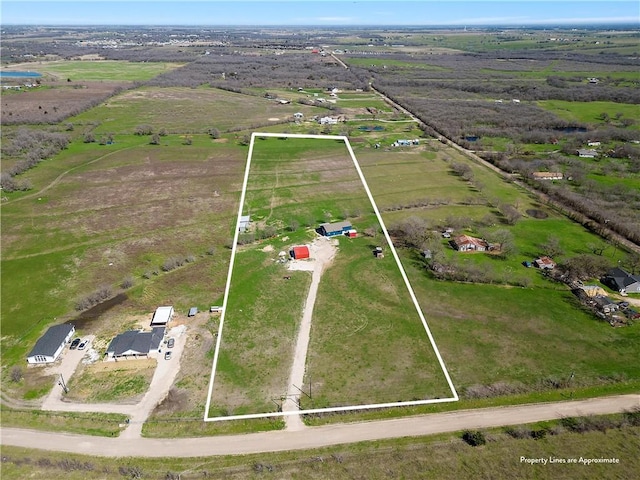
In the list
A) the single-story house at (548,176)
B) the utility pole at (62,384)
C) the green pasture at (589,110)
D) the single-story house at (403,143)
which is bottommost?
the utility pole at (62,384)

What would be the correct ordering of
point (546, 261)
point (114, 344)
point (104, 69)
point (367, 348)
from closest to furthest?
point (367, 348)
point (114, 344)
point (546, 261)
point (104, 69)

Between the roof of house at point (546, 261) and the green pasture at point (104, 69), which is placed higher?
the green pasture at point (104, 69)

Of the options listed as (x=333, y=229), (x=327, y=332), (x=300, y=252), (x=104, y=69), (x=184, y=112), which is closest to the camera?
(x=327, y=332)

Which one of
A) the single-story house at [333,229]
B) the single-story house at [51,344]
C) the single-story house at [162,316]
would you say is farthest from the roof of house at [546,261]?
the single-story house at [51,344]

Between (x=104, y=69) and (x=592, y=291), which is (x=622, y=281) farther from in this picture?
(x=104, y=69)

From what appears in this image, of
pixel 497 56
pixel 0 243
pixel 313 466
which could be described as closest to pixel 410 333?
pixel 313 466

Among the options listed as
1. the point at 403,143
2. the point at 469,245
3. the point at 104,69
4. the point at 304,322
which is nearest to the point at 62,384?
the point at 304,322

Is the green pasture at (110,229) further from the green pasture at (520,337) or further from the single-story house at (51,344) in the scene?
the green pasture at (520,337)

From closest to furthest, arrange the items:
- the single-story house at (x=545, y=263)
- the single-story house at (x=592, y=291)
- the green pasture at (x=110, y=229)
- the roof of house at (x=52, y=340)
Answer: the roof of house at (x=52, y=340)
the single-story house at (x=592, y=291)
the green pasture at (x=110, y=229)
the single-story house at (x=545, y=263)
